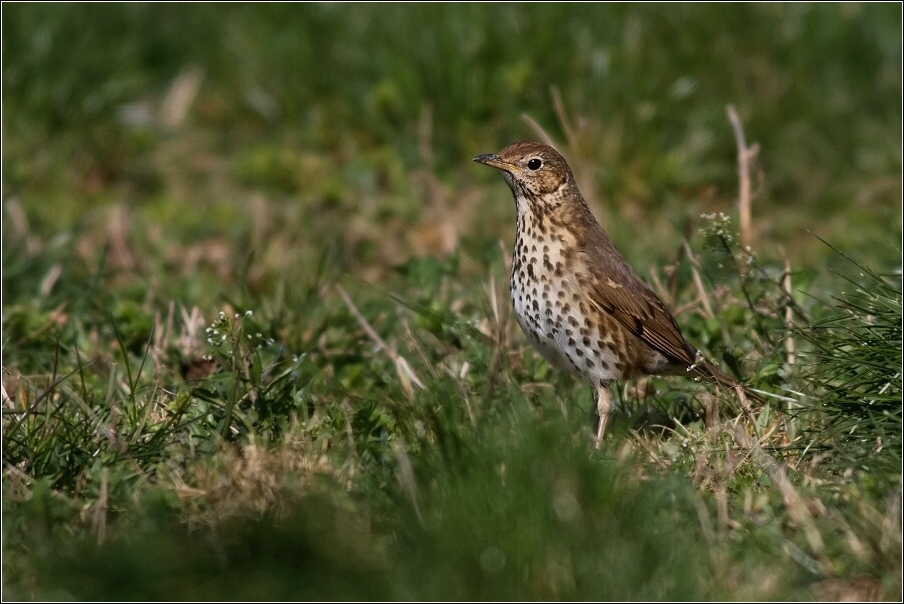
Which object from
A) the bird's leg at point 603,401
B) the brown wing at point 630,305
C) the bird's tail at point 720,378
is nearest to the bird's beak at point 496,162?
the brown wing at point 630,305

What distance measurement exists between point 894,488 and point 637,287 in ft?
5.89

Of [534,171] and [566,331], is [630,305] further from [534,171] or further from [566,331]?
[534,171]

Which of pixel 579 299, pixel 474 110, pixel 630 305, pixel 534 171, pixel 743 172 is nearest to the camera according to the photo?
pixel 579 299

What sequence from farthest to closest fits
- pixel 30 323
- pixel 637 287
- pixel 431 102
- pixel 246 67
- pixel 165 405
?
pixel 246 67 < pixel 431 102 < pixel 30 323 < pixel 637 287 < pixel 165 405

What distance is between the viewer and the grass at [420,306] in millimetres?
3574

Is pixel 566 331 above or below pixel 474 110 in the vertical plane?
below

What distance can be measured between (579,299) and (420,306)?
1233 mm

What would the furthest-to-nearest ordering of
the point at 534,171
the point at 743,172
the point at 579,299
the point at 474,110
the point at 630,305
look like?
the point at 474,110, the point at 743,172, the point at 534,171, the point at 630,305, the point at 579,299

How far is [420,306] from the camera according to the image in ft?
20.4

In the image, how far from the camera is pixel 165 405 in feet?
15.1

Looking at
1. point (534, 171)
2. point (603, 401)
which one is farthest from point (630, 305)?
point (534, 171)

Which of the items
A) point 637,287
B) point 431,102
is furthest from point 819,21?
point 637,287

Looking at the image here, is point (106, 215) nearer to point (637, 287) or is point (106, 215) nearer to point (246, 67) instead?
point (246, 67)

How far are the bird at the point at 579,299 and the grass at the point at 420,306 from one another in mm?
178
